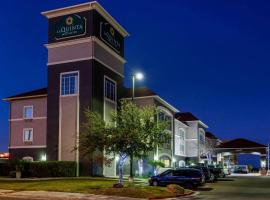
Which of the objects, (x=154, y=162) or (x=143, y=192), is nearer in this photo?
(x=143, y=192)

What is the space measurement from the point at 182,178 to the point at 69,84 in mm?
18393

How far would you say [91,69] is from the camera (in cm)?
4506

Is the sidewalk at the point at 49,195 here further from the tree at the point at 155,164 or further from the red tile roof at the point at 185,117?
the red tile roof at the point at 185,117

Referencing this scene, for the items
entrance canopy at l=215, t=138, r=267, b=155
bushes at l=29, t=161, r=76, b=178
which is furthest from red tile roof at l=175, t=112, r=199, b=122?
bushes at l=29, t=161, r=76, b=178

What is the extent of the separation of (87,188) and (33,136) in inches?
940

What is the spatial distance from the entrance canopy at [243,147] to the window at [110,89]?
39.5m

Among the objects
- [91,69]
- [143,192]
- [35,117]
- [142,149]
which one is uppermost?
Result: [91,69]

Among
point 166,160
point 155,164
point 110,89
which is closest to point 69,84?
point 110,89

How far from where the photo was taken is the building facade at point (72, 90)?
45.4m

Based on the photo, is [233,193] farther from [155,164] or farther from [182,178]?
[155,164]

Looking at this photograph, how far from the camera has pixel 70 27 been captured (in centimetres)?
4672

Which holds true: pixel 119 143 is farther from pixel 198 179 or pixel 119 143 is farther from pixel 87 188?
pixel 198 179

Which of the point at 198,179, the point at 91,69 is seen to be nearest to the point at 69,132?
the point at 91,69

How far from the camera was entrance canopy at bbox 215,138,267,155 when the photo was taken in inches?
3199
